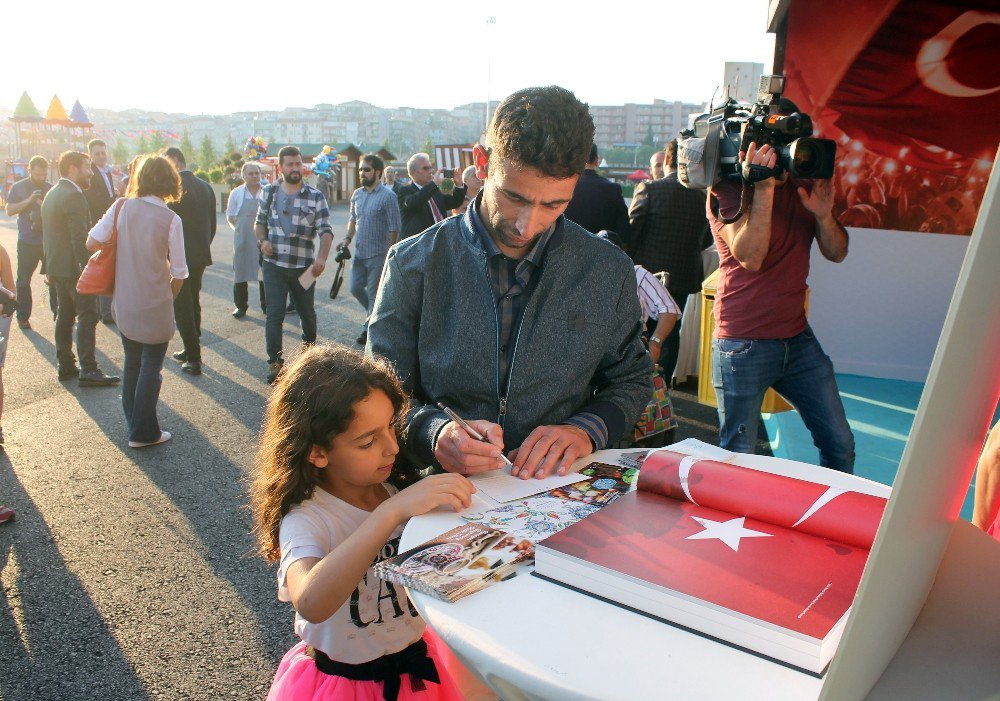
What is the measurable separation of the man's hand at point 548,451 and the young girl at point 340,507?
0.29 meters

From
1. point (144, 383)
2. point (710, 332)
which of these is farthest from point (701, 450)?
point (144, 383)

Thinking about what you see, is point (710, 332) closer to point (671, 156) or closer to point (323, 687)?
point (671, 156)

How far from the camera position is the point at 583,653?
1000 mm

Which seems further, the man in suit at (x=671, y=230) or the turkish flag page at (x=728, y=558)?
the man in suit at (x=671, y=230)

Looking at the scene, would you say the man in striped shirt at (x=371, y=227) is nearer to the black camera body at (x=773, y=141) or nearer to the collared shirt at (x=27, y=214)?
the collared shirt at (x=27, y=214)

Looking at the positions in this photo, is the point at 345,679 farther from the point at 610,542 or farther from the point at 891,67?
the point at 891,67

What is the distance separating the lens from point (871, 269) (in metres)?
6.29

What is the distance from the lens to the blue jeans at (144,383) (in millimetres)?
4852

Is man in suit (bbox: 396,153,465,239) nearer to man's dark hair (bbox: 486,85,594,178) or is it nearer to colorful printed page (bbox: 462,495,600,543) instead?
man's dark hair (bbox: 486,85,594,178)

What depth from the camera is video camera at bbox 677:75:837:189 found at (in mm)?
2748

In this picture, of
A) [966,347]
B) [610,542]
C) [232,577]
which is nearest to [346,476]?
[610,542]

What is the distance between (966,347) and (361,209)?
7.62m

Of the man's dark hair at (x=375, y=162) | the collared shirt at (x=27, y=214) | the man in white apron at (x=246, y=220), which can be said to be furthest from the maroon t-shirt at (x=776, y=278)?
the collared shirt at (x=27, y=214)

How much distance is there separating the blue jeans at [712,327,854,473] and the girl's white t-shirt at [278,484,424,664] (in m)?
1.79
